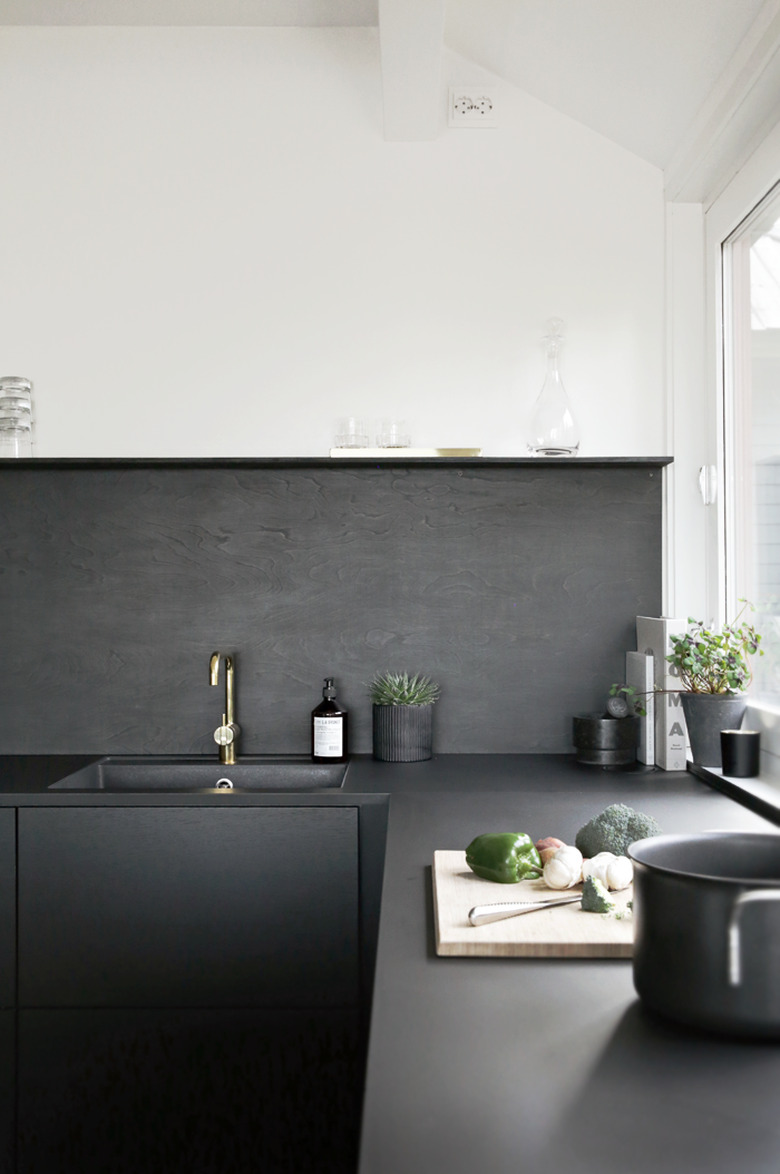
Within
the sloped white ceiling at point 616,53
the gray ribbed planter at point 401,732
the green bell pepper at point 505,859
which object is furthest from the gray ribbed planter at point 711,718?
the sloped white ceiling at point 616,53

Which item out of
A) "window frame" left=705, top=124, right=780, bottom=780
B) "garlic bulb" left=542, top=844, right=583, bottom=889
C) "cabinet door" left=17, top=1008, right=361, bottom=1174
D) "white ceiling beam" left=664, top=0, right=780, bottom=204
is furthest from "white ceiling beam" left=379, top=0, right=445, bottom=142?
"cabinet door" left=17, top=1008, right=361, bottom=1174

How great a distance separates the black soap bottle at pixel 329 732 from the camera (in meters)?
2.38

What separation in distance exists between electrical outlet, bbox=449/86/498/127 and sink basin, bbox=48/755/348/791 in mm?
1709

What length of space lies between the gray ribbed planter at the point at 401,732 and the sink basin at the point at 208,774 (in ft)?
0.37

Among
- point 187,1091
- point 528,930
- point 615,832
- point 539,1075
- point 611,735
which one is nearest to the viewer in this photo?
point 539,1075

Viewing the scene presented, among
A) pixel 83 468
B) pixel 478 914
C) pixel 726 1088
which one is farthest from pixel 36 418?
pixel 726 1088

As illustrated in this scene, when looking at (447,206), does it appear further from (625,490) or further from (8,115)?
(8,115)

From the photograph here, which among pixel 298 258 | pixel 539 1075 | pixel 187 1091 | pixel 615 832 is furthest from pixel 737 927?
pixel 298 258

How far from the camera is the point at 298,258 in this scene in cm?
257

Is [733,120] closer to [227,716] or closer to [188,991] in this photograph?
[227,716]

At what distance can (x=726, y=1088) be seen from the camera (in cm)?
76

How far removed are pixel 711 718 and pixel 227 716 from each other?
3.84 ft

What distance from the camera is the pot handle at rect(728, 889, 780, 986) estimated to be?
0.80 m

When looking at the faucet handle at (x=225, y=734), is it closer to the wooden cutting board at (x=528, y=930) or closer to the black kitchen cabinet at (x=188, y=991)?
the black kitchen cabinet at (x=188, y=991)
